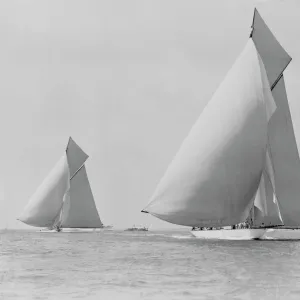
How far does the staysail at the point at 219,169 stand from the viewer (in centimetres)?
4806

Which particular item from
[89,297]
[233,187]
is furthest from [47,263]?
[233,187]

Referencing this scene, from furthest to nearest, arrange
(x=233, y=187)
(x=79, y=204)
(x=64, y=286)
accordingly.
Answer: (x=79, y=204), (x=233, y=187), (x=64, y=286)

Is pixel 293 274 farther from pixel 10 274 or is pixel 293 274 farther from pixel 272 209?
pixel 272 209

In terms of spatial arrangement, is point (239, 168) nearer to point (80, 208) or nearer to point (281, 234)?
point (281, 234)

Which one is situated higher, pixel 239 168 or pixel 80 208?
pixel 80 208

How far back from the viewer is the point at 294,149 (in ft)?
184

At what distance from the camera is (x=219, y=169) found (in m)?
48.4

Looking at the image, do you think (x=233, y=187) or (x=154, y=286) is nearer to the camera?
(x=154, y=286)

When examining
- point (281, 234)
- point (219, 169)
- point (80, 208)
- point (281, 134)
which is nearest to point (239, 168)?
point (219, 169)

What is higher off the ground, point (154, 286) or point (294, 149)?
point (294, 149)

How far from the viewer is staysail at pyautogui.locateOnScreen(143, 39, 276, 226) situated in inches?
1892

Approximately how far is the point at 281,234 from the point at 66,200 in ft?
179

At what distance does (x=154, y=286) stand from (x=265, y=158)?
3240 cm

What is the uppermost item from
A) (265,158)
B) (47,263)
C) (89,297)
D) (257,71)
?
(257,71)
